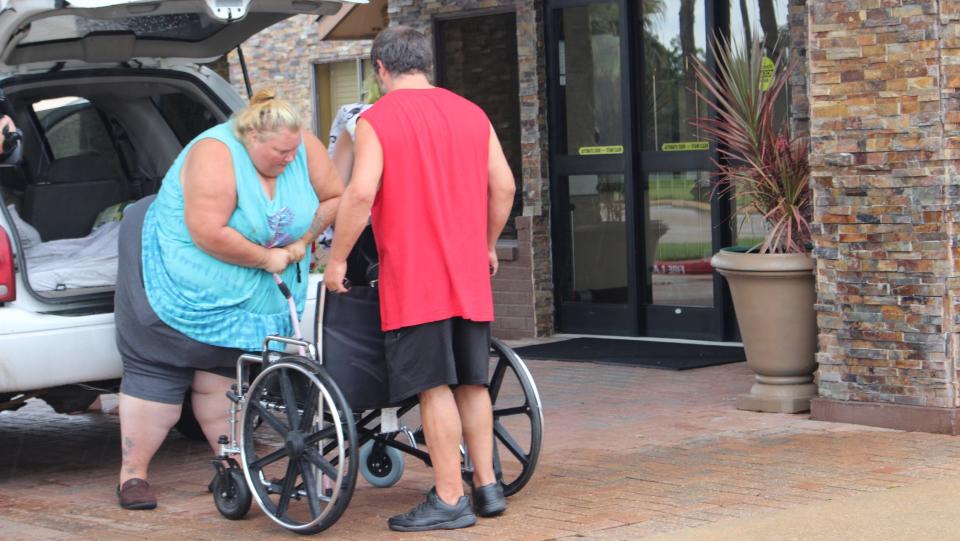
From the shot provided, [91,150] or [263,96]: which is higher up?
[263,96]

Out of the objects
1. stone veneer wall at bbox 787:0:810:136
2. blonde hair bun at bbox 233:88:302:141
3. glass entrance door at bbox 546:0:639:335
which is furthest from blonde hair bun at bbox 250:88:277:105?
glass entrance door at bbox 546:0:639:335

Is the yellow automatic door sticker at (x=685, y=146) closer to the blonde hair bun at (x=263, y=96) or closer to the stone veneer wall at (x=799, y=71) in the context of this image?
the stone veneer wall at (x=799, y=71)

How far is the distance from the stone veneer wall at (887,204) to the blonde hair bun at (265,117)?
270 centimetres

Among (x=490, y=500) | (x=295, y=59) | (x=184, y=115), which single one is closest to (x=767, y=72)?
(x=184, y=115)

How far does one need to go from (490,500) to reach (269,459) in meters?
0.85

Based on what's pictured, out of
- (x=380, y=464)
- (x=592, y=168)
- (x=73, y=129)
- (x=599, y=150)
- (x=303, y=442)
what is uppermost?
(x=73, y=129)

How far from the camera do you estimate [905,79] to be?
7.37 m

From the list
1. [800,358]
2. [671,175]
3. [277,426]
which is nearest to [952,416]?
[800,358]

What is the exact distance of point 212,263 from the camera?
6516 mm

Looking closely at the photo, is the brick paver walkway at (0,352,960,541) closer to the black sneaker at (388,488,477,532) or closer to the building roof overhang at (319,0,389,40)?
the black sneaker at (388,488,477,532)

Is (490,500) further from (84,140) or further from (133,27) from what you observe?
(84,140)

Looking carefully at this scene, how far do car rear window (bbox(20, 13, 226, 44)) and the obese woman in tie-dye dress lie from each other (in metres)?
0.98

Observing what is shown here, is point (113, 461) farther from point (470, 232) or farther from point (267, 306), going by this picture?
point (470, 232)

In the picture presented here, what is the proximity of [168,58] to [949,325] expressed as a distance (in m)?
3.92
